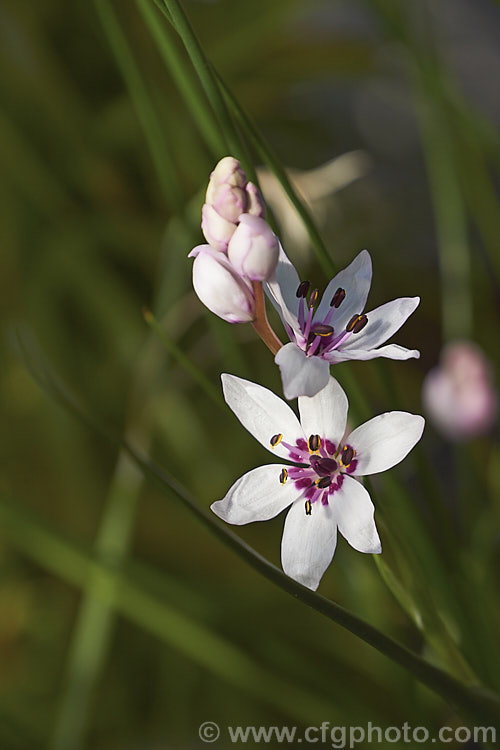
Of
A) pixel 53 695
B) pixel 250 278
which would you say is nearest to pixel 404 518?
pixel 250 278

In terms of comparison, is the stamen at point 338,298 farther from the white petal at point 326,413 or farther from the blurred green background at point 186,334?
the blurred green background at point 186,334

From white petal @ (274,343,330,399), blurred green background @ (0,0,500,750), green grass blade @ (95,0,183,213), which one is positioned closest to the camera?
white petal @ (274,343,330,399)

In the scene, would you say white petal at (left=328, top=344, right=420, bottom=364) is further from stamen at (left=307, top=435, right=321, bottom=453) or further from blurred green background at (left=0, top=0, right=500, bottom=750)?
blurred green background at (left=0, top=0, right=500, bottom=750)

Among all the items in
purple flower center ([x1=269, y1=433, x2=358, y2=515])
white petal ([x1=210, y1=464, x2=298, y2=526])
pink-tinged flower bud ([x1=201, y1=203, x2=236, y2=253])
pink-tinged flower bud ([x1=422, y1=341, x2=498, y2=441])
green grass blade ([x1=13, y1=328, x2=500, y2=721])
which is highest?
pink-tinged flower bud ([x1=422, y1=341, x2=498, y2=441])

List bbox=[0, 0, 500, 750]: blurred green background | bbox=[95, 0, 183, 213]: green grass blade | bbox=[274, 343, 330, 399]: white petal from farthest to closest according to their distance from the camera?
bbox=[0, 0, 500, 750]: blurred green background < bbox=[95, 0, 183, 213]: green grass blade < bbox=[274, 343, 330, 399]: white petal

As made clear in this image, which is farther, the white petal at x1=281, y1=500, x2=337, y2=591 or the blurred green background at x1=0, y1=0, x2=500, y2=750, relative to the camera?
the blurred green background at x1=0, y1=0, x2=500, y2=750

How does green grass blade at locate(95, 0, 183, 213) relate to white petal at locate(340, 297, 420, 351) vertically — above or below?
above

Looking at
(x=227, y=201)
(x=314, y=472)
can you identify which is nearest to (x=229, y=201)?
(x=227, y=201)

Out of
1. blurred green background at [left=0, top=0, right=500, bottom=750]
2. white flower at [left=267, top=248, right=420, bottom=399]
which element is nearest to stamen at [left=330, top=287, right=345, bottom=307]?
white flower at [left=267, top=248, right=420, bottom=399]

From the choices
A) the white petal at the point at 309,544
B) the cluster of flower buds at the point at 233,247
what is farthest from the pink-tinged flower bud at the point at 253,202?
the white petal at the point at 309,544
